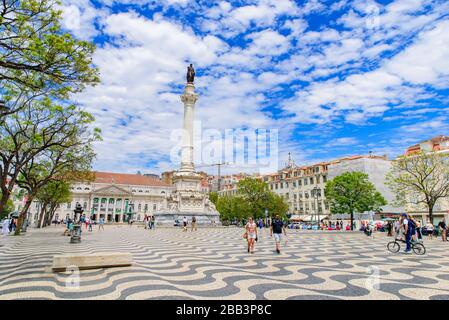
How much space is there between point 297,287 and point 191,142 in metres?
38.2

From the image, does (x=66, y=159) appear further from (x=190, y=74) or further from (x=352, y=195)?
(x=352, y=195)

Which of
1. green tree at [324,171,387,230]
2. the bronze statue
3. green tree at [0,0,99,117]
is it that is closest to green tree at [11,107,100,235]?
green tree at [0,0,99,117]

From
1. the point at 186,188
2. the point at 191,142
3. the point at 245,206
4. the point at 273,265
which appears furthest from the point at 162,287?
the point at 245,206

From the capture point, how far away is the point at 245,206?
59625mm

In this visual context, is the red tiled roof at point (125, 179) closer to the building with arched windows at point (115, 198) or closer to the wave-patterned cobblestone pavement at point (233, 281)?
the building with arched windows at point (115, 198)

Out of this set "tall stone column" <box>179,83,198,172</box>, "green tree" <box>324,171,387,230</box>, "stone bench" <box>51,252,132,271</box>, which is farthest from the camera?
"green tree" <box>324,171,387,230</box>

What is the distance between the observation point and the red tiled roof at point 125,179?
11132 centimetres

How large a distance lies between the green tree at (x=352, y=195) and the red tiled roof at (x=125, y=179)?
8230 centimetres

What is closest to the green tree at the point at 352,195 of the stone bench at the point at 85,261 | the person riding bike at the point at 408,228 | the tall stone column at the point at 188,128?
the tall stone column at the point at 188,128

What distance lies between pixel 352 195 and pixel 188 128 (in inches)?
1027

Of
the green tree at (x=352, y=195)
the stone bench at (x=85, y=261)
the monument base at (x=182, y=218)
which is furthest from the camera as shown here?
the green tree at (x=352, y=195)

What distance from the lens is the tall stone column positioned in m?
→ 43.1

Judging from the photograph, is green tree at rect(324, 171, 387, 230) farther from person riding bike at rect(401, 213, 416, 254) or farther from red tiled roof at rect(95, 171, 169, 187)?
red tiled roof at rect(95, 171, 169, 187)

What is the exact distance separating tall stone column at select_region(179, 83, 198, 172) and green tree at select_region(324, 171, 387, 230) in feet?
72.4
